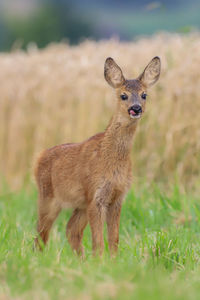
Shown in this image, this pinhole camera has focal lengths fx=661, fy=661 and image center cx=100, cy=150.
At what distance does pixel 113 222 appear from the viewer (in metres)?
5.96

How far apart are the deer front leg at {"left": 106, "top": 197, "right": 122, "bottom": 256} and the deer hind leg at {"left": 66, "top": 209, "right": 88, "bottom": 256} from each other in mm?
633

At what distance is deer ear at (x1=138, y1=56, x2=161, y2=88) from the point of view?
20.9 ft

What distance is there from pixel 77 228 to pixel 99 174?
935 millimetres

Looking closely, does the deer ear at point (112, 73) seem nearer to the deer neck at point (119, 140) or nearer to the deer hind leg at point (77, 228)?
the deer neck at point (119, 140)

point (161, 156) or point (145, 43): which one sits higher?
point (145, 43)

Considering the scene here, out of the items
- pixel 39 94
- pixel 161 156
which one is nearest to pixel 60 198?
pixel 161 156

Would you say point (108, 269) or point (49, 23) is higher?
point (49, 23)

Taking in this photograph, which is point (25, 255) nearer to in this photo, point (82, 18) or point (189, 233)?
point (189, 233)

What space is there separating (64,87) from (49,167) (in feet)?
14.7

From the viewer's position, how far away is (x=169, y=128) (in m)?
9.16

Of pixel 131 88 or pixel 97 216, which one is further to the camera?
pixel 131 88

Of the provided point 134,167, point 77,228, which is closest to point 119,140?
point 77,228

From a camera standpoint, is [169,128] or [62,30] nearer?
[169,128]

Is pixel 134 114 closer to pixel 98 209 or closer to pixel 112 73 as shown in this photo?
pixel 112 73
